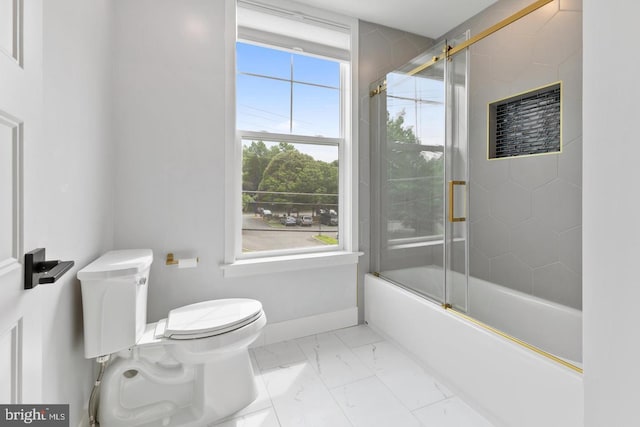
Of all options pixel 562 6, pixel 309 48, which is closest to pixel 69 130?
pixel 309 48

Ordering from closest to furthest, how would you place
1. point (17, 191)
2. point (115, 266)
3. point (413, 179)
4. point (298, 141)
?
point (17, 191) < point (115, 266) < point (413, 179) < point (298, 141)

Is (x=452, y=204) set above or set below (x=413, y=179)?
below

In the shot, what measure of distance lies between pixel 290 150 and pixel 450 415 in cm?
193

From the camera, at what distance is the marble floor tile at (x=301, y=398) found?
1468 mm

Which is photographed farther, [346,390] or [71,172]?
[346,390]

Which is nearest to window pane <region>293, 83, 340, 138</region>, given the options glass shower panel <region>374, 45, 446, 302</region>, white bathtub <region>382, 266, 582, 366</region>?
glass shower panel <region>374, 45, 446, 302</region>

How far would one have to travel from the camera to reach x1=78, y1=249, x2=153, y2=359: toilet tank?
50.3 inches

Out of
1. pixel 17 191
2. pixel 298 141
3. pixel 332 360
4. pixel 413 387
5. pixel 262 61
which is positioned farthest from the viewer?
pixel 298 141

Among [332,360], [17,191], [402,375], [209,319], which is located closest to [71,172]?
[17,191]

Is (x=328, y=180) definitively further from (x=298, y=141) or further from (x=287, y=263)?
(x=287, y=263)

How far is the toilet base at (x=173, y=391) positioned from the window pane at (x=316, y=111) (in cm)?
167

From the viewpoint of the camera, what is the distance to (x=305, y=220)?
2.39 metres

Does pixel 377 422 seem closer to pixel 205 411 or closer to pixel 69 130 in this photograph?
pixel 205 411

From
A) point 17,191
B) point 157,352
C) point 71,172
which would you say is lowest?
point 157,352
